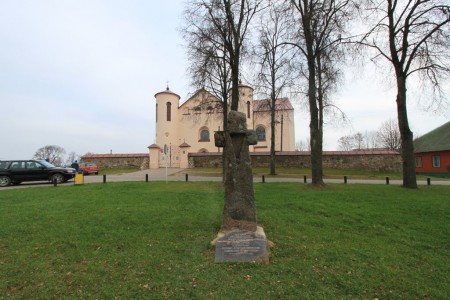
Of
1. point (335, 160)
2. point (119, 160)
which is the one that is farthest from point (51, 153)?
point (335, 160)

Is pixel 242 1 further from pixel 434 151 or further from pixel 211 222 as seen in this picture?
pixel 434 151

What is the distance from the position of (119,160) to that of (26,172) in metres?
17.6

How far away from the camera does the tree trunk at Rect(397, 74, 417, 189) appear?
1181cm

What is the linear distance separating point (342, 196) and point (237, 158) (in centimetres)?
616

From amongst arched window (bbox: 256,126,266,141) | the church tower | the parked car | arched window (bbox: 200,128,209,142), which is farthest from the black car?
arched window (bbox: 256,126,266,141)

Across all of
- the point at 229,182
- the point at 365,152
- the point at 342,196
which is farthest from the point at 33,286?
the point at 365,152

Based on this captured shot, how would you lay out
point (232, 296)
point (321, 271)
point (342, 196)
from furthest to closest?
1. point (342, 196)
2. point (321, 271)
3. point (232, 296)

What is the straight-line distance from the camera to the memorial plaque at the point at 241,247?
414cm

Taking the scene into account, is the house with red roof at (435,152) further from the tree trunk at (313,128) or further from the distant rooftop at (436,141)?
the tree trunk at (313,128)

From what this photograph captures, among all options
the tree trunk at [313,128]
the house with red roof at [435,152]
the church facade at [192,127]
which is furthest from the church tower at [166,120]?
the house with red roof at [435,152]

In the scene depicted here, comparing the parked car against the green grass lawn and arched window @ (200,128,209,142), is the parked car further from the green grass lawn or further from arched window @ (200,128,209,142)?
the green grass lawn

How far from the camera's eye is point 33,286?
3400 mm

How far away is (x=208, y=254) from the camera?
14.2 ft

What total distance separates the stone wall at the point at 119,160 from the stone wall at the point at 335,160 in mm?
6100
